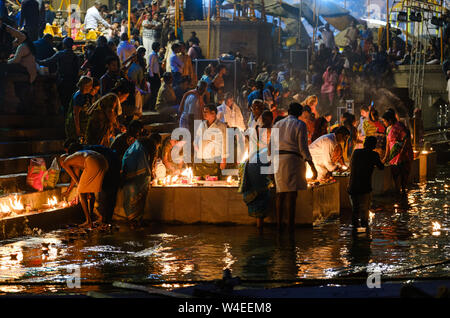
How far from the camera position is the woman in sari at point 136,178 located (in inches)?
452

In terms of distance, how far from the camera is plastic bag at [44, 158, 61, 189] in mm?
12141

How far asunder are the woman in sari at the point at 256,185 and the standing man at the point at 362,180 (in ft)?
3.71

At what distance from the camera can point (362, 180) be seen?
11.0 metres

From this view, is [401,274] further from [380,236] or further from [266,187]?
[266,187]

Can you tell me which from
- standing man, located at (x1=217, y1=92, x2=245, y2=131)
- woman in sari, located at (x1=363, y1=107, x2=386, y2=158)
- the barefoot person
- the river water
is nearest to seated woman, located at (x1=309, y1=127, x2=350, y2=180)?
the river water

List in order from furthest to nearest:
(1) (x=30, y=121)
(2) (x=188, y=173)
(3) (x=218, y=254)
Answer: (1) (x=30, y=121) → (2) (x=188, y=173) → (3) (x=218, y=254)

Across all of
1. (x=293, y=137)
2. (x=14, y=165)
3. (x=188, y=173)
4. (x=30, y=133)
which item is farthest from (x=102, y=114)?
(x=293, y=137)

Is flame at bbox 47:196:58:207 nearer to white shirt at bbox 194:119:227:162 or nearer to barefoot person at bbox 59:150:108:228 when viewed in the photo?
barefoot person at bbox 59:150:108:228

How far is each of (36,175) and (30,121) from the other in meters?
2.74

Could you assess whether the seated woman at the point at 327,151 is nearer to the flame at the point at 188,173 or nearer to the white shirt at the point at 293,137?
the white shirt at the point at 293,137

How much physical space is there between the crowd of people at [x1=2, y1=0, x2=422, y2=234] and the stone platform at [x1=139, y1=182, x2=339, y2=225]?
1.29ft

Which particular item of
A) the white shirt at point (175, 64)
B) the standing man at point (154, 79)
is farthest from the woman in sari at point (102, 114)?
the white shirt at point (175, 64)

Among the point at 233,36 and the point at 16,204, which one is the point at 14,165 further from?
the point at 233,36
